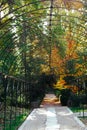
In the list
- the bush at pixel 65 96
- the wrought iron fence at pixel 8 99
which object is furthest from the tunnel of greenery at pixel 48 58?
the wrought iron fence at pixel 8 99

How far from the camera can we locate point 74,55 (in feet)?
81.3

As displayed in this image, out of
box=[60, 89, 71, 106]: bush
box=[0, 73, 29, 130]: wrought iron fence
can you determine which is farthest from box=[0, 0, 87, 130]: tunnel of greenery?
box=[0, 73, 29, 130]: wrought iron fence

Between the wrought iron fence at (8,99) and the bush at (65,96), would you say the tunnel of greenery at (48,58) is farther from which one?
the wrought iron fence at (8,99)

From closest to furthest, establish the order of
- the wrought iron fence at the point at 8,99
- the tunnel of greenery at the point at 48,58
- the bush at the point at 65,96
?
the wrought iron fence at the point at 8,99 < the tunnel of greenery at the point at 48,58 < the bush at the point at 65,96

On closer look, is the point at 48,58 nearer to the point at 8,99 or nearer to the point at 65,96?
the point at 65,96

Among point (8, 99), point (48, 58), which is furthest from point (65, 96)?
point (8, 99)

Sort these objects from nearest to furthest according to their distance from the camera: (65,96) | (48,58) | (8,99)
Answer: (8,99)
(48,58)
(65,96)

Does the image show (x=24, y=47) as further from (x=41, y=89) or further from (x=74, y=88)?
(x=41, y=89)

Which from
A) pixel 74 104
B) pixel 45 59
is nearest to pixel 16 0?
pixel 45 59

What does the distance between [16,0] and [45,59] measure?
12505 millimetres

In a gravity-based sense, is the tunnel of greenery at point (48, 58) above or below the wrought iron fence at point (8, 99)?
above

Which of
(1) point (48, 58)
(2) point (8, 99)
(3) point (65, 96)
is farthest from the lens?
(3) point (65, 96)

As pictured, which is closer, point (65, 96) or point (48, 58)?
point (48, 58)

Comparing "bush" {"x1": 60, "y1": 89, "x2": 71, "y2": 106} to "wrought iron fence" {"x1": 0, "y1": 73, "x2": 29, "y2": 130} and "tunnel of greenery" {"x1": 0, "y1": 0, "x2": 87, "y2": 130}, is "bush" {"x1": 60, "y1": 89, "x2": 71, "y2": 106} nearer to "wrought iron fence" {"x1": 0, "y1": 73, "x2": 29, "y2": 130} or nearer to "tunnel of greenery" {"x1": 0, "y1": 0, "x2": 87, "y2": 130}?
"tunnel of greenery" {"x1": 0, "y1": 0, "x2": 87, "y2": 130}
